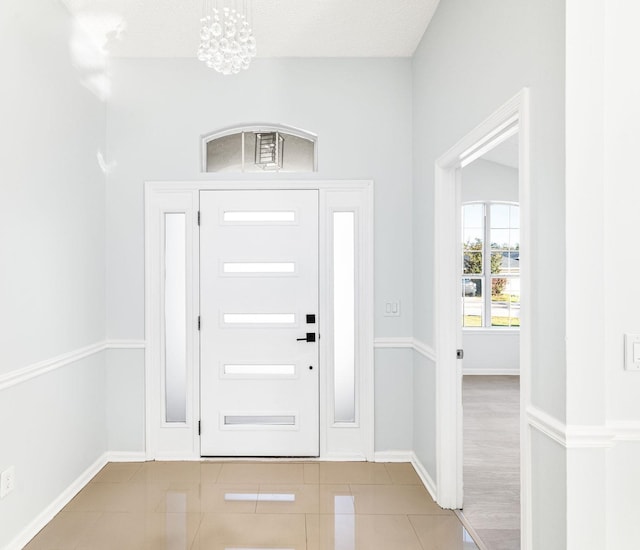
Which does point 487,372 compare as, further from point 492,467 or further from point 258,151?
point 258,151

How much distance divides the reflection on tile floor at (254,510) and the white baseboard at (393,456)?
8 cm

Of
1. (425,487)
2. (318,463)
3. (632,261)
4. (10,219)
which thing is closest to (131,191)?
(10,219)

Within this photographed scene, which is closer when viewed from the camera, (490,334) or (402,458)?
(402,458)

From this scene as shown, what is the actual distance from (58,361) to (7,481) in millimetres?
716

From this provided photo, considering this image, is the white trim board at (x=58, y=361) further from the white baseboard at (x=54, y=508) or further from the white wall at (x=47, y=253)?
the white baseboard at (x=54, y=508)

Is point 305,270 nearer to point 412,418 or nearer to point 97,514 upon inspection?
point 412,418

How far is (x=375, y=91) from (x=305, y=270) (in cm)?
150

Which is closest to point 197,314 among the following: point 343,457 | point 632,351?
point 343,457

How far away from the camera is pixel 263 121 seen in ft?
12.1

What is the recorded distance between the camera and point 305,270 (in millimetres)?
3670

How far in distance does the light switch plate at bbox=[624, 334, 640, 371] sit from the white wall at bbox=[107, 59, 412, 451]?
6.99 ft

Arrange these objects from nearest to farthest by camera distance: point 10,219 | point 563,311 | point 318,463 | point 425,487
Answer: point 563,311
point 10,219
point 425,487
point 318,463

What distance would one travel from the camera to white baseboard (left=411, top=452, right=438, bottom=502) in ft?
10.0

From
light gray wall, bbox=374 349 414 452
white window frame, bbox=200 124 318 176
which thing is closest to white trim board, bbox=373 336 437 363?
light gray wall, bbox=374 349 414 452
